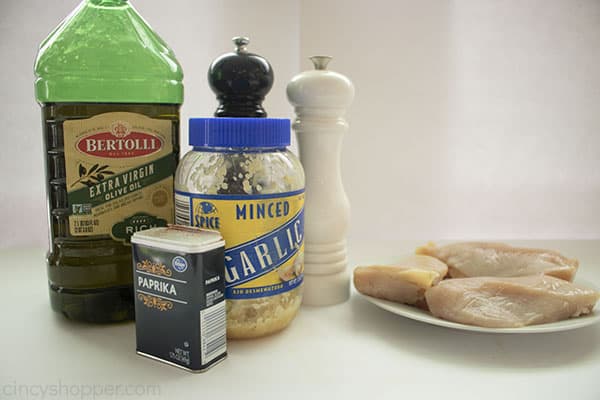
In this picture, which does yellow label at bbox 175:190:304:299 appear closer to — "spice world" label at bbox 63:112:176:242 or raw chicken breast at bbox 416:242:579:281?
"spice world" label at bbox 63:112:176:242

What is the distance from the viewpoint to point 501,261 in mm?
735

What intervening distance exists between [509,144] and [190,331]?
0.83 meters

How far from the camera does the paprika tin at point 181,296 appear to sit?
0.54 m

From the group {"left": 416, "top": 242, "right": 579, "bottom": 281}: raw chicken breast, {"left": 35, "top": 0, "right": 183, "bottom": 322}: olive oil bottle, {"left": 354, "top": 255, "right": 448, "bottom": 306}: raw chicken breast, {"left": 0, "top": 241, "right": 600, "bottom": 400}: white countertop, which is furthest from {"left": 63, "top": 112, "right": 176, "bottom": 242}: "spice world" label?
{"left": 416, "top": 242, "right": 579, "bottom": 281}: raw chicken breast

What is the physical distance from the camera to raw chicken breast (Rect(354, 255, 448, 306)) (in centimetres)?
65

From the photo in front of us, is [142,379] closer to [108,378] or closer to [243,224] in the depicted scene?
[108,378]

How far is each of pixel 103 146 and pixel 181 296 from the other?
0.20 metres

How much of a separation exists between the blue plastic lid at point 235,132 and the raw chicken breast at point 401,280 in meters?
0.21

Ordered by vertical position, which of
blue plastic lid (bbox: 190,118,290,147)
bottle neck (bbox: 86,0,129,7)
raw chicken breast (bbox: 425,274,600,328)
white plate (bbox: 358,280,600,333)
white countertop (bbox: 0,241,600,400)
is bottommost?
white countertop (bbox: 0,241,600,400)

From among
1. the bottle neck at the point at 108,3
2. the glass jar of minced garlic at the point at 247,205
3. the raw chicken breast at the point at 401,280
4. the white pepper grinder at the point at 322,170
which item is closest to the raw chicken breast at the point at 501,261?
the raw chicken breast at the point at 401,280

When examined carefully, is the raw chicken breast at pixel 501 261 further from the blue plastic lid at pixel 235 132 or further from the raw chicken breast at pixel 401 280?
the blue plastic lid at pixel 235 132

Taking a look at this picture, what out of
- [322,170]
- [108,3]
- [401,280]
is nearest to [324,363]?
[401,280]

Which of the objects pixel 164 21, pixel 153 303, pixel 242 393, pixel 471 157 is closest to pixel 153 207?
pixel 153 303

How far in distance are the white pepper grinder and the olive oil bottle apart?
0.16 metres
